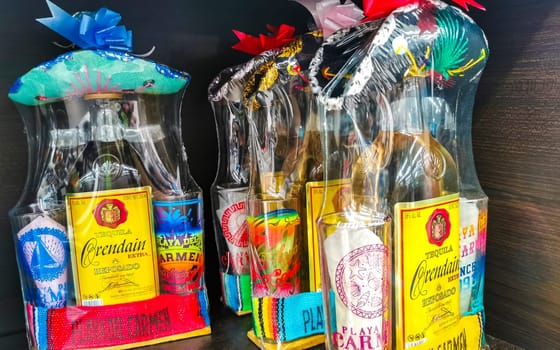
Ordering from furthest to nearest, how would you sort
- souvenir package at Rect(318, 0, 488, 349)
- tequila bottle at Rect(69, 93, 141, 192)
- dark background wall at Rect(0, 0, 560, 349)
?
tequila bottle at Rect(69, 93, 141, 192)
dark background wall at Rect(0, 0, 560, 349)
souvenir package at Rect(318, 0, 488, 349)

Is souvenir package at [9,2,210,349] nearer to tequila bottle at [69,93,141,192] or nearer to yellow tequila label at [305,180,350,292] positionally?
tequila bottle at [69,93,141,192]

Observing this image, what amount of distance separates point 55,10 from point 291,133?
36 centimetres

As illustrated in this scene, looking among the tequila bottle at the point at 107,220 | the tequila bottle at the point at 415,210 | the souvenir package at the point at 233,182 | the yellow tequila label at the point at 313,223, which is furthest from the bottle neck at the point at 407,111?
the tequila bottle at the point at 107,220

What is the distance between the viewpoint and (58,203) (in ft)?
2.28

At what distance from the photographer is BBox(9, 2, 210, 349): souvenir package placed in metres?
0.66

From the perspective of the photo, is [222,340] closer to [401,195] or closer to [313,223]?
[313,223]

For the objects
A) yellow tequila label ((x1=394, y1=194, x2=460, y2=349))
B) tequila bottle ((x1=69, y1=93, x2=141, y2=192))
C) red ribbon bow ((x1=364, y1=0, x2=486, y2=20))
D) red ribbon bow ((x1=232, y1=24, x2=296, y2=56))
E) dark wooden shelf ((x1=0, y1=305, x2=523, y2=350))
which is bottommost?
dark wooden shelf ((x1=0, y1=305, x2=523, y2=350))

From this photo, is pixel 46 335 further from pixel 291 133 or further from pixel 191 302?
pixel 291 133

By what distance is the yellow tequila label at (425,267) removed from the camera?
0.52 metres

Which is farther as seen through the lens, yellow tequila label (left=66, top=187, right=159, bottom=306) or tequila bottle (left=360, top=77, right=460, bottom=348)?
yellow tequila label (left=66, top=187, right=159, bottom=306)

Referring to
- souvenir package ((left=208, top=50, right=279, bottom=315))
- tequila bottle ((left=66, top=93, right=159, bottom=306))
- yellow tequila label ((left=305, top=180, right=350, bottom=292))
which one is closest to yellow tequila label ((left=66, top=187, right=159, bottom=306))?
tequila bottle ((left=66, top=93, right=159, bottom=306))

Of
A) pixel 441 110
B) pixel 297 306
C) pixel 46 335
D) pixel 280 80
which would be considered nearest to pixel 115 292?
pixel 46 335

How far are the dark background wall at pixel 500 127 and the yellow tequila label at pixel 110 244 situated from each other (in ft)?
0.52

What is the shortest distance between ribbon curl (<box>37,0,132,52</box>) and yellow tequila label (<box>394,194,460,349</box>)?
453mm
